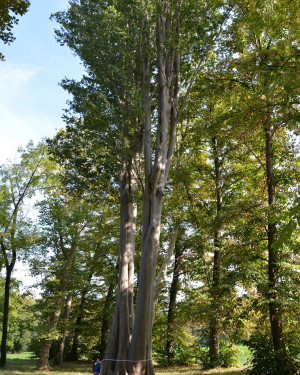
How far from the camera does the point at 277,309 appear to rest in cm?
950

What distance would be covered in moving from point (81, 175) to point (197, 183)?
622 centimetres

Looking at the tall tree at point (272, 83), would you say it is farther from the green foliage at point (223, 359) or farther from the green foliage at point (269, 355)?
the green foliage at point (223, 359)

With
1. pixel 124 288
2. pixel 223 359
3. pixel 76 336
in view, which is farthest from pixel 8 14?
pixel 76 336

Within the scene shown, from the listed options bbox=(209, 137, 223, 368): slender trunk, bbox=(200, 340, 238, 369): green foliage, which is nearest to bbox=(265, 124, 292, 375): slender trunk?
bbox=(209, 137, 223, 368): slender trunk

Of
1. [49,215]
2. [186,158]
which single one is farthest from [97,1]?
[49,215]

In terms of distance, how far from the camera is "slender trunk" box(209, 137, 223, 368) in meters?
10.9

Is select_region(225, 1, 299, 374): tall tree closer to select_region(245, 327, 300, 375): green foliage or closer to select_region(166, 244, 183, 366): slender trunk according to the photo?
select_region(245, 327, 300, 375): green foliage

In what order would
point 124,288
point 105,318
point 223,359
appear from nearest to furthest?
point 124,288 → point 223,359 → point 105,318

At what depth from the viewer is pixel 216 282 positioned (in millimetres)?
13297

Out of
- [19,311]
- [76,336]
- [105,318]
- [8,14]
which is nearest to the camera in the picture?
[8,14]

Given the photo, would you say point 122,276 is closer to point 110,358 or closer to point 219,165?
point 110,358

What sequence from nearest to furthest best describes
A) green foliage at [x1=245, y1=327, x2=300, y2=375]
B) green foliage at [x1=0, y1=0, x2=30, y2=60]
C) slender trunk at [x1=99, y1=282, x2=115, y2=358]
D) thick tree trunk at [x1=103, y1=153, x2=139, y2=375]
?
green foliage at [x1=0, y1=0, x2=30, y2=60], green foliage at [x1=245, y1=327, x2=300, y2=375], thick tree trunk at [x1=103, y1=153, x2=139, y2=375], slender trunk at [x1=99, y1=282, x2=115, y2=358]

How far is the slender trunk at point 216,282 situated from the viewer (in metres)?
10.9

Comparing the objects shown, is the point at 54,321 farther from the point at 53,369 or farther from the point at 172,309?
the point at 172,309
